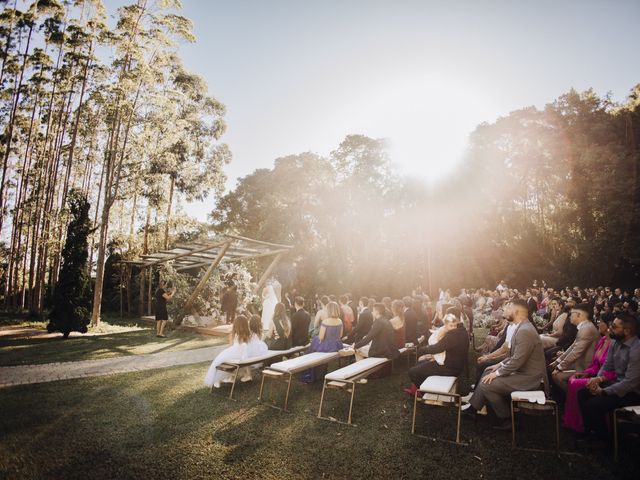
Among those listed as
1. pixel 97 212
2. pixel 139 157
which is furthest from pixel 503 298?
pixel 97 212

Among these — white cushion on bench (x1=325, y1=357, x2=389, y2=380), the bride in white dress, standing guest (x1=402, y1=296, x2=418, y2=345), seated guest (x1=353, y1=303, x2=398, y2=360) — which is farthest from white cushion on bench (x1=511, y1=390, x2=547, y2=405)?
the bride in white dress

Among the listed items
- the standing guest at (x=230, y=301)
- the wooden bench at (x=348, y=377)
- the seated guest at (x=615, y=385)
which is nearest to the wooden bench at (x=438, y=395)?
the wooden bench at (x=348, y=377)

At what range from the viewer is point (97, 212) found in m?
19.9

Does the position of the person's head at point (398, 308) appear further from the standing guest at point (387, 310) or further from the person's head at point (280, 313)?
the person's head at point (280, 313)

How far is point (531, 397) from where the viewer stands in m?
4.18

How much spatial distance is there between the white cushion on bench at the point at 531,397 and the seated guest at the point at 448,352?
113 cm

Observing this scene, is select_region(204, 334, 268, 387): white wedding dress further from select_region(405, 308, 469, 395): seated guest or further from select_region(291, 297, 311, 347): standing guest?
select_region(405, 308, 469, 395): seated guest

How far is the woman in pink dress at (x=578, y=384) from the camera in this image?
4.53m

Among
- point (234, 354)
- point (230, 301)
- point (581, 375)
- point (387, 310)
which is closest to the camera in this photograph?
point (581, 375)

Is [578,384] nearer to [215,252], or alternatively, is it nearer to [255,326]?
[255,326]

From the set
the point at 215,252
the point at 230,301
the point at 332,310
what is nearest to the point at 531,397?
the point at 332,310

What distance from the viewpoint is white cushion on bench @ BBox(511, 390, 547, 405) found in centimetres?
408

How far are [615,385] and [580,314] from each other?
1818mm

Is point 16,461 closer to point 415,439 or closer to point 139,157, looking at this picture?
point 415,439
